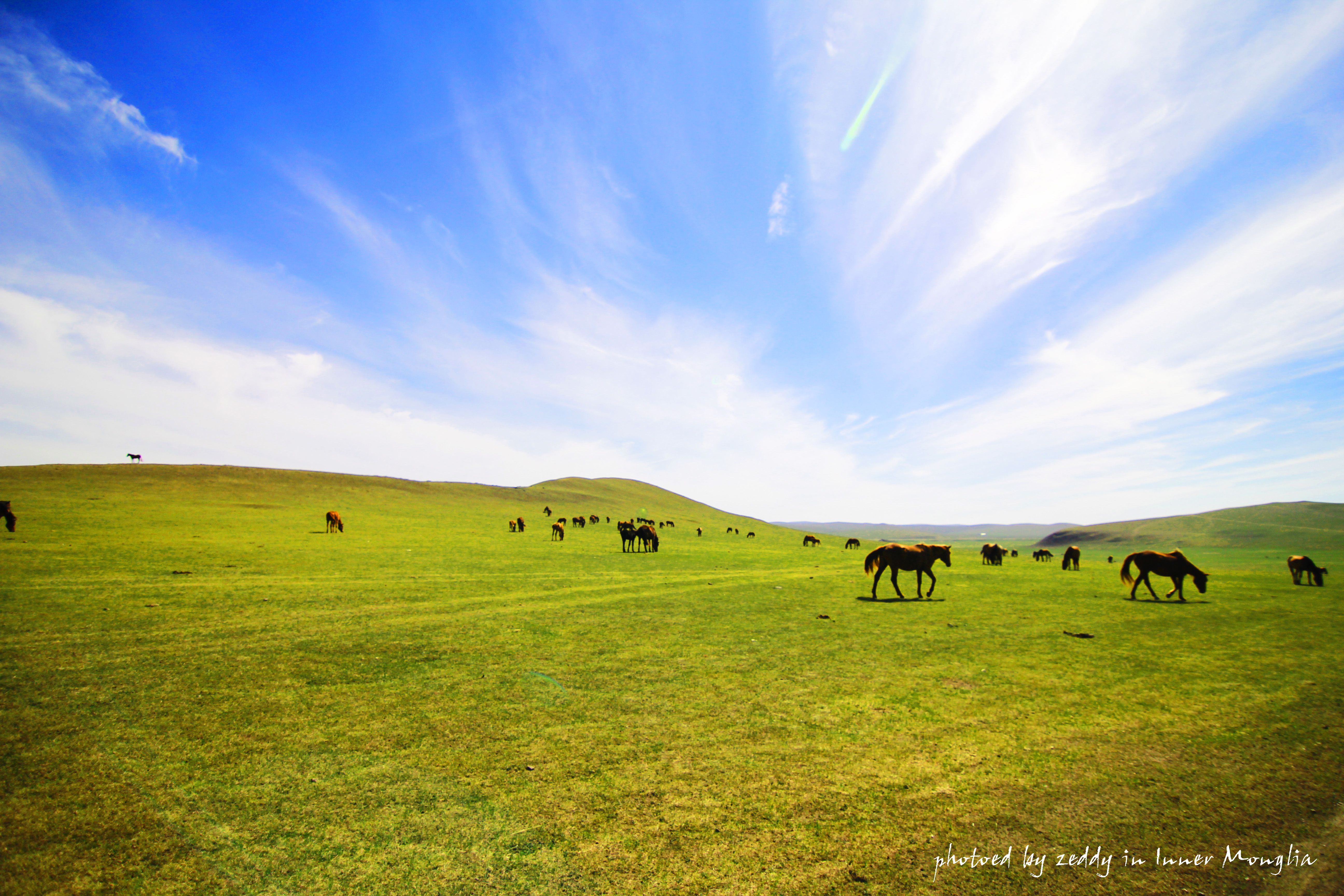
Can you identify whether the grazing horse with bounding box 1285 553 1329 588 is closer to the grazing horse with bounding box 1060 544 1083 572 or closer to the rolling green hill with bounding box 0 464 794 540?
the grazing horse with bounding box 1060 544 1083 572

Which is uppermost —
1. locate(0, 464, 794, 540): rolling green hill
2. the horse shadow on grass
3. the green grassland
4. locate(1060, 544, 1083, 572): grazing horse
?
locate(0, 464, 794, 540): rolling green hill

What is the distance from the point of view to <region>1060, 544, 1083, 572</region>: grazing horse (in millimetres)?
29609

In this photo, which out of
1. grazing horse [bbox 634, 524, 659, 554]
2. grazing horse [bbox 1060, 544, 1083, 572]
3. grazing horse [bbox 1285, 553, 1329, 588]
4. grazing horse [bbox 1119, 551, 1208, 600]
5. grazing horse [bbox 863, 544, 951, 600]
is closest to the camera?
grazing horse [bbox 863, 544, 951, 600]

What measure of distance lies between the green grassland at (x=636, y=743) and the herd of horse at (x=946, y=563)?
7.81 ft

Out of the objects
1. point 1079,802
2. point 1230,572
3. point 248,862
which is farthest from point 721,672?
point 1230,572

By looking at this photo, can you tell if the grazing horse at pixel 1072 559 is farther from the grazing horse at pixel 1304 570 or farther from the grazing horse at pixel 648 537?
the grazing horse at pixel 648 537

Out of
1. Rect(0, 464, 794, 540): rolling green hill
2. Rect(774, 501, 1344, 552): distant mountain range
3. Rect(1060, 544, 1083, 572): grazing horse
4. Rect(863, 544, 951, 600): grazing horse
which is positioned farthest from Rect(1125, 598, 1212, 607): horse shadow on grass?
Rect(774, 501, 1344, 552): distant mountain range

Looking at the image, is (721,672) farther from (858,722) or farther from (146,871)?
(146,871)

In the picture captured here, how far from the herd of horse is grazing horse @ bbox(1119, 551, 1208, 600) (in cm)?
2

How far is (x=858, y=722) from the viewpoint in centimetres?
570

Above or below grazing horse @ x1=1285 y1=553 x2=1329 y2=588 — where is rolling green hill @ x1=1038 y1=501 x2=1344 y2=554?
above

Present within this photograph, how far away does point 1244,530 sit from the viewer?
84625 mm

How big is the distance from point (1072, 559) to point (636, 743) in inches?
1388

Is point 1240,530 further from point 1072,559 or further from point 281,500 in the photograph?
point 281,500
